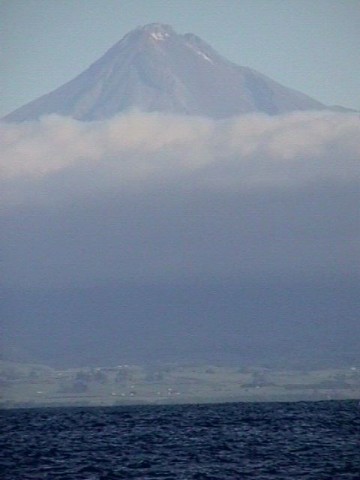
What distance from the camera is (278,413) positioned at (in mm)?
138375

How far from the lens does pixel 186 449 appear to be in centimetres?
8619

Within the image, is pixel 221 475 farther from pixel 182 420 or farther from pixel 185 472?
pixel 182 420

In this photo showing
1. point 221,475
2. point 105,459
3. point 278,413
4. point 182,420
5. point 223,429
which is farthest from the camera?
point 278,413

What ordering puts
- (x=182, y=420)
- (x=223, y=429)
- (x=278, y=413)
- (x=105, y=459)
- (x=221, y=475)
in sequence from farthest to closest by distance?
(x=278, y=413) < (x=182, y=420) < (x=223, y=429) < (x=105, y=459) < (x=221, y=475)

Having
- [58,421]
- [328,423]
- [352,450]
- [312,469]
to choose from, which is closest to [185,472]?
[312,469]

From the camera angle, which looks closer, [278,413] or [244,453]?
[244,453]

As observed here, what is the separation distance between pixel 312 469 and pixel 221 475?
556 cm

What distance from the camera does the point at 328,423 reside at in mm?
111062

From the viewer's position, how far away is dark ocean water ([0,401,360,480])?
72.4m

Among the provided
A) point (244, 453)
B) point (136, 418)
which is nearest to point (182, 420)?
point (136, 418)

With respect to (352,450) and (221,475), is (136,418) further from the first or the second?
(221,475)

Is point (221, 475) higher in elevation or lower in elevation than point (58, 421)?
lower

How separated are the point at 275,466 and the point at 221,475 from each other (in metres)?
4.64

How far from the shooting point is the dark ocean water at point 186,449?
72.4 meters
